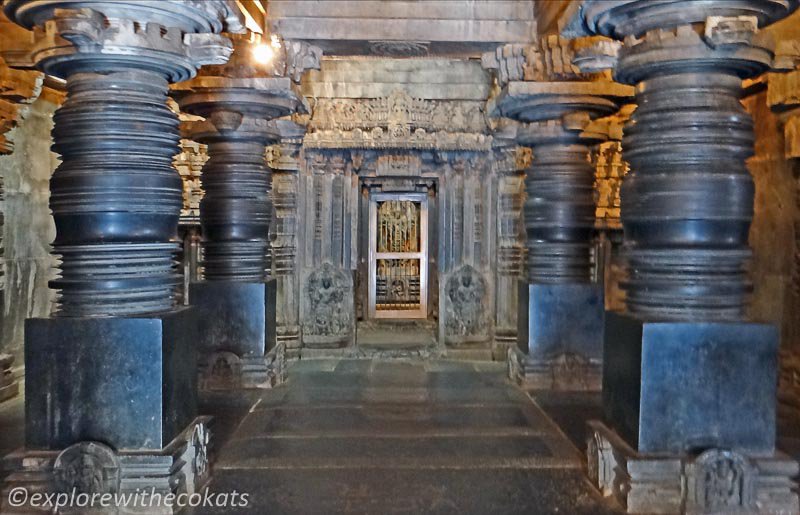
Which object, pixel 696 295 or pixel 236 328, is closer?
pixel 696 295

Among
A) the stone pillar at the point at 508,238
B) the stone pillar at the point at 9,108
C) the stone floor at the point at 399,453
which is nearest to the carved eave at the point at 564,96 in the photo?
the stone pillar at the point at 508,238

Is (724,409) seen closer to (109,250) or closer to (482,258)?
(109,250)

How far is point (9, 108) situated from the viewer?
5945mm

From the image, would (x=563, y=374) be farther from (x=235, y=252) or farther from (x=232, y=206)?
(x=232, y=206)

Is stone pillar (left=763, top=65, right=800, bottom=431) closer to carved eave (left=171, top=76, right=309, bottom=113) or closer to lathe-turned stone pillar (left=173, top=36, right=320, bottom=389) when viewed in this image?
lathe-turned stone pillar (left=173, top=36, right=320, bottom=389)

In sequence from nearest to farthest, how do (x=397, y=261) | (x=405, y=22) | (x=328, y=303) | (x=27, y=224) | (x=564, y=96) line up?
(x=564, y=96) → (x=405, y=22) → (x=27, y=224) → (x=328, y=303) → (x=397, y=261)

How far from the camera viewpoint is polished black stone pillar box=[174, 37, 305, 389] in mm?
6273

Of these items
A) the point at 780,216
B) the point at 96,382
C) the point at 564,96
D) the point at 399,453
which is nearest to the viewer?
the point at 96,382

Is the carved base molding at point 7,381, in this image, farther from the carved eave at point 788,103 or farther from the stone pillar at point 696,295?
the carved eave at point 788,103

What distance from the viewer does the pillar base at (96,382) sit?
3486 mm

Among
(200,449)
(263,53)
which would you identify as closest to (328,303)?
(263,53)

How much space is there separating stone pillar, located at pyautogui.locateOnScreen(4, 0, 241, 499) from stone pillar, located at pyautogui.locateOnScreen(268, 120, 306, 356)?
4477 mm

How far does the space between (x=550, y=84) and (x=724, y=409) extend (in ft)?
11.0

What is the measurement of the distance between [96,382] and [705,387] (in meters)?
3.51
